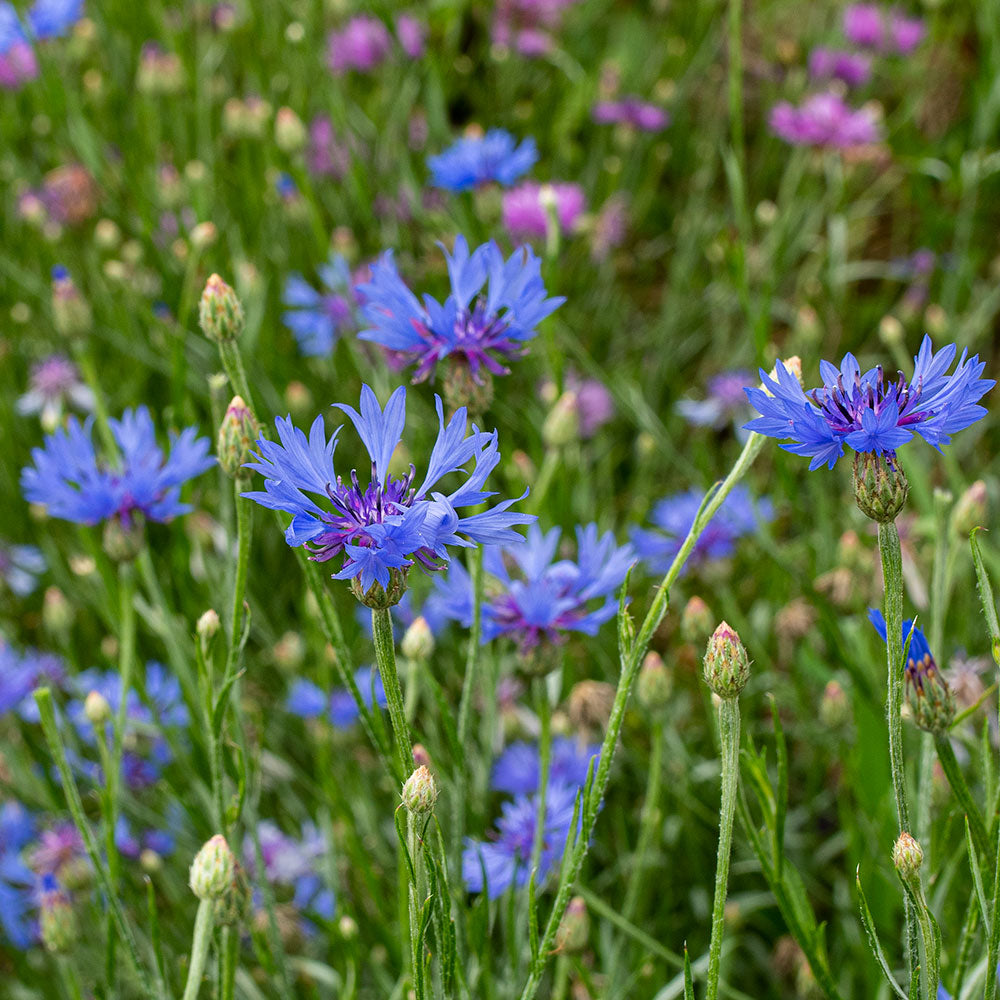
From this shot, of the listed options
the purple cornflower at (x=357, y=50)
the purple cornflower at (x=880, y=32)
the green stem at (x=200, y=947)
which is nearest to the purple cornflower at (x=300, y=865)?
the green stem at (x=200, y=947)

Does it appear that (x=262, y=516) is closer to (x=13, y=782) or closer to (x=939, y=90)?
(x=13, y=782)

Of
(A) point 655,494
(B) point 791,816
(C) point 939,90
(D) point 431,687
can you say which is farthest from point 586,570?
(C) point 939,90

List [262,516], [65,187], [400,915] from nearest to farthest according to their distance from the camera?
[400,915] → [262,516] → [65,187]

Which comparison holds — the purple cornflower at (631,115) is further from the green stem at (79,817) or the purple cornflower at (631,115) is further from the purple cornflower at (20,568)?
the green stem at (79,817)

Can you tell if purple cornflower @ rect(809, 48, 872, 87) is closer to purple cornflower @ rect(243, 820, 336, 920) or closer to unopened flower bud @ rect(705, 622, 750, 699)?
purple cornflower @ rect(243, 820, 336, 920)

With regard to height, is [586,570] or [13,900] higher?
[586,570]

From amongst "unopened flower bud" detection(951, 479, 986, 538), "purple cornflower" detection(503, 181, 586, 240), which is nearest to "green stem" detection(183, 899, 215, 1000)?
"unopened flower bud" detection(951, 479, 986, 538)
